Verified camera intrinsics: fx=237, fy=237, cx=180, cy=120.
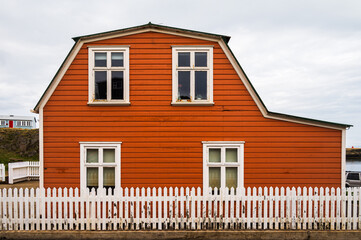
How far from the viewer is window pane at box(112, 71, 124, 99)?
821 centimetres

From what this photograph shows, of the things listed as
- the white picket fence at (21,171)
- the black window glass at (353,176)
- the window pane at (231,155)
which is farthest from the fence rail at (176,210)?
the black window glass at (353,176)

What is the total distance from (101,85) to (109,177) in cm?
318

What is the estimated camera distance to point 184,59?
324 inches

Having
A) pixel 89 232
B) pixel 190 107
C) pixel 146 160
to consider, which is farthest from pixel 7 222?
pixel 190 107

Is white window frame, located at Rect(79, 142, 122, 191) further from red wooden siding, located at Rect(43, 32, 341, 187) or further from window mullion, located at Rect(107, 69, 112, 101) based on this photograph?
window mullion, located at Rect(107, 69, 112, 101)

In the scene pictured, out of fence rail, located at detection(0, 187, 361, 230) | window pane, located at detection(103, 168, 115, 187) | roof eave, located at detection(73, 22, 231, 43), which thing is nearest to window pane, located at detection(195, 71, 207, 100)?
roof eave, located at detection(73, 22, 231, 43)

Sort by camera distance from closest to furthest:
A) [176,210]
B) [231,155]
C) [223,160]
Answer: [176,210]
[223,160]
[231,155]

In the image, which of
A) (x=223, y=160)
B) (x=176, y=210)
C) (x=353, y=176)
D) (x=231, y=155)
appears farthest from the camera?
(x=353, y=176)

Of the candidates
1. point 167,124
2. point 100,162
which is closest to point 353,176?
point 167,124

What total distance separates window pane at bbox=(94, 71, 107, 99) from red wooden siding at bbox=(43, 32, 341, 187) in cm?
36

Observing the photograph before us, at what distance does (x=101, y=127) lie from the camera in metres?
8.09

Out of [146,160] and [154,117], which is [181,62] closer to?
[154,117]

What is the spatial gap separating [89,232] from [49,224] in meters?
1.27

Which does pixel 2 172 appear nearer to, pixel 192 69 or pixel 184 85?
pixel 184 85
